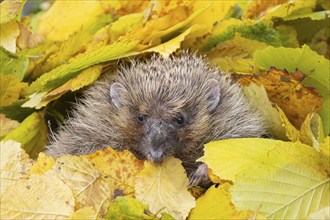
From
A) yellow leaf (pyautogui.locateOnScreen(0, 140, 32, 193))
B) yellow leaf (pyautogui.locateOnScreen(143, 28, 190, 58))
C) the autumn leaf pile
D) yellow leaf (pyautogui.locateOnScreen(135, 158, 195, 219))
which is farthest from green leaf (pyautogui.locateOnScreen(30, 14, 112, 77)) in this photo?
yellow leaf (pyautogui.locateOnScreen(135, 158, 195, 219))

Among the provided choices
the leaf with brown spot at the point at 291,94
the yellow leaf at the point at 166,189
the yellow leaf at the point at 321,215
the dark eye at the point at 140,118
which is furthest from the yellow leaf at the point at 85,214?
the leaf with brown spot at the point at 291,94

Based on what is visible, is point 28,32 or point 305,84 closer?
point 305,84

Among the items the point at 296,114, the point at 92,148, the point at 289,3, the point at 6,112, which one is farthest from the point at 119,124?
the point at 289,3

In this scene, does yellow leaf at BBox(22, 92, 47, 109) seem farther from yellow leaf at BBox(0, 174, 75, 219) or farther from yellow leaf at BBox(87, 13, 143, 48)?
yellow leaf at BBox(0, 174, 75, 219)

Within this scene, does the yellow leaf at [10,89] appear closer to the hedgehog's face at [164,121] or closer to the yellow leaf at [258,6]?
the hedgehog's face at [164,121]

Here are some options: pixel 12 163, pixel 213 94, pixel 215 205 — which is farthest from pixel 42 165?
pixel 213 94

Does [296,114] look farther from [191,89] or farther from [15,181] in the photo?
[15,181]
